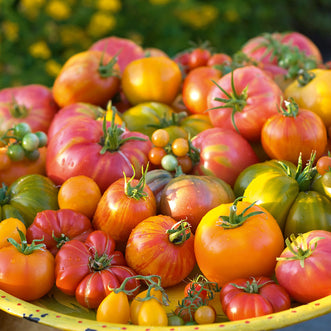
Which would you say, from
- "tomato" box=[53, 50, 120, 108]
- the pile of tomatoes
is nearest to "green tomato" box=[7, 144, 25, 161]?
the pile of tomatoes

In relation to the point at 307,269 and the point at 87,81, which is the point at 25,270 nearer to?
the point at 307,269

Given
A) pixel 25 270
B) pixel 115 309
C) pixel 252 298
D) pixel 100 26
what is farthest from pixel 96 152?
pixel 100 26

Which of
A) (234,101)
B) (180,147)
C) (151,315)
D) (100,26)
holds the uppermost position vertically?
(234,101)

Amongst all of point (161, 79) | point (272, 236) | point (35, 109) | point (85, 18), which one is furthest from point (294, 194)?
point (85, 18)

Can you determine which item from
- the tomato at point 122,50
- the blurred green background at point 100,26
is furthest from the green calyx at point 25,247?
the blurred green background at point 100,26

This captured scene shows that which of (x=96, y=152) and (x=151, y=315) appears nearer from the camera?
(x=151, y=315)


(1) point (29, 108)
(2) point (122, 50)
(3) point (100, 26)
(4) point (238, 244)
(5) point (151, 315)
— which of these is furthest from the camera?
(3) point (100, 26)

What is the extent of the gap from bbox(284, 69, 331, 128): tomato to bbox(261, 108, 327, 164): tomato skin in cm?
16

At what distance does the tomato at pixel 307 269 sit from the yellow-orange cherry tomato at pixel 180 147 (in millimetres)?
632

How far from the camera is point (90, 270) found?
5.02 feet

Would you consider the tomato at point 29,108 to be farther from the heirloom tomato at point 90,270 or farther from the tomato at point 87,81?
the heirloom tomato at point 90,270

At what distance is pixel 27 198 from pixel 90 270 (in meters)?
0.47

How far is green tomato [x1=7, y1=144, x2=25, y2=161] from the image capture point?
2018 mm

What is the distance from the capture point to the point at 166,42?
531 centimetres
